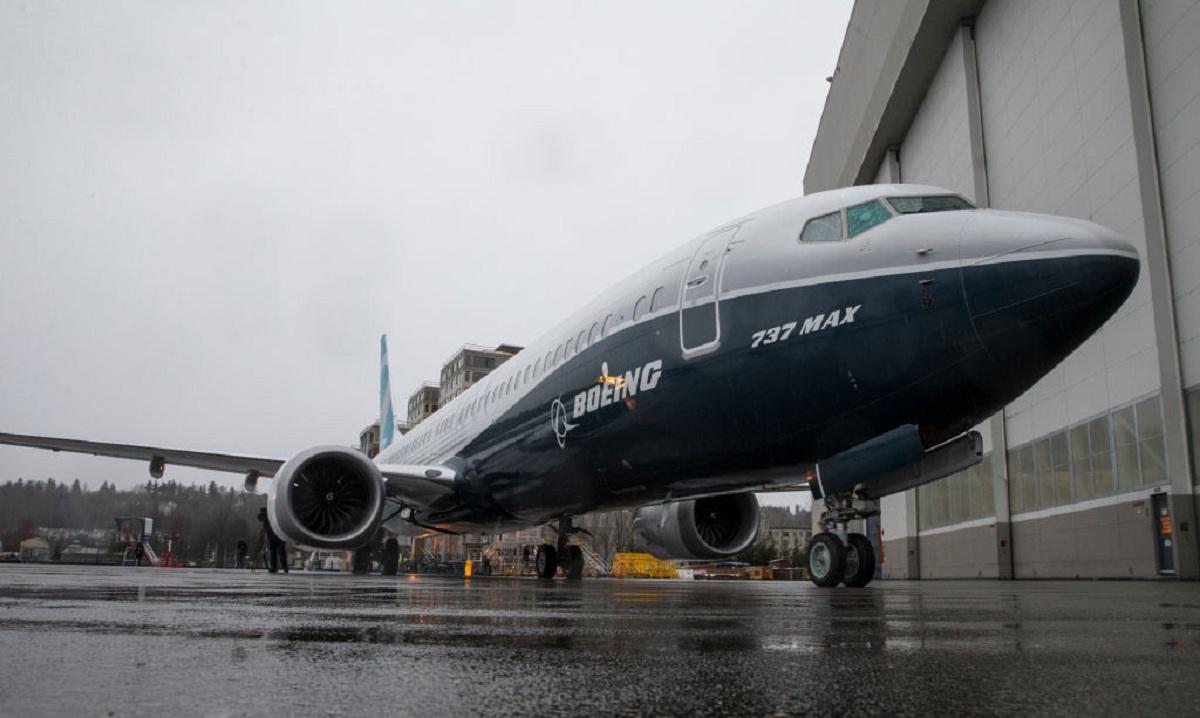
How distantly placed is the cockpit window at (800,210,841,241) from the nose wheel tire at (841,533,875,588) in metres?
2.68

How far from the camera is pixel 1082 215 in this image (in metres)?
17.6

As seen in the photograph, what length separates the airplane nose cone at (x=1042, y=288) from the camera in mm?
5887

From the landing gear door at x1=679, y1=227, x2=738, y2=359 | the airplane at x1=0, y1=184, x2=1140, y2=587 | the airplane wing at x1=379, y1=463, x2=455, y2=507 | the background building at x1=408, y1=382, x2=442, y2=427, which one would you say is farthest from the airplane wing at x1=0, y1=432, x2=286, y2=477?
the background building at x1=408, y1=382, x2=442, y2=427

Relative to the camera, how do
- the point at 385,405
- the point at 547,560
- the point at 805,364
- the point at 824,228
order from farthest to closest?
the point at 385,405 → the point at 547,560 → the point at 824,228 → the point at 805,364

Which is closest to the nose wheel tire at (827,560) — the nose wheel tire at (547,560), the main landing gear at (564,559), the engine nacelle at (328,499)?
the engine nacelle at (328,499)

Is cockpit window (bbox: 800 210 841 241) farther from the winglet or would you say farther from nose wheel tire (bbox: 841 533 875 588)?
the winglet

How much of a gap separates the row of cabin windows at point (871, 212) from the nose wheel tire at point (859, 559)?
270 cm

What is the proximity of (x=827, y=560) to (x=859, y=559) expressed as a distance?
28 cm

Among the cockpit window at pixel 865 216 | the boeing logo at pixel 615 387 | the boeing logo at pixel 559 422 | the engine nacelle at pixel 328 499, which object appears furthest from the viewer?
the engine nacelle at pixel 328 499

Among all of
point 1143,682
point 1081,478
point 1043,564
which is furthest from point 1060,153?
point 1143,682

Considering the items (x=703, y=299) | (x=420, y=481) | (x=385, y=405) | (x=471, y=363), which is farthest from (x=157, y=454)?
(x=471, y=363)

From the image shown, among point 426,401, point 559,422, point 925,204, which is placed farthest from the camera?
point 426,401

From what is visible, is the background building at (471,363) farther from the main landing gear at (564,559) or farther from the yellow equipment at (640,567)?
the main landing gear at (564,559)

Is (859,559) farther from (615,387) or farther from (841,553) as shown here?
(615,387)
